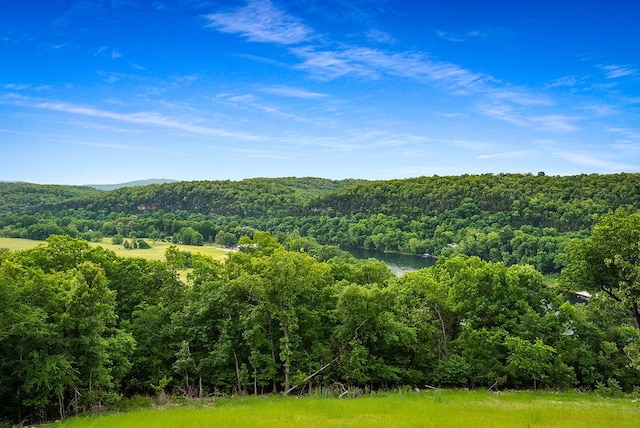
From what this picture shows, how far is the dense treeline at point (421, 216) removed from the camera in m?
109

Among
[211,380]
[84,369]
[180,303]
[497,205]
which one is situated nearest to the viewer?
[84,369]

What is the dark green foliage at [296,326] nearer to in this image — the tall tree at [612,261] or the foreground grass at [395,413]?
the tall tree at [612,261]

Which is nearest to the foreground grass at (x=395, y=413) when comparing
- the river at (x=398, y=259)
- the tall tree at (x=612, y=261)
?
the tall tree at (x=612, y=261)

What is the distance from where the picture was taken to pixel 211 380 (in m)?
27.2

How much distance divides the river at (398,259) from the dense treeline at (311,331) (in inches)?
2367

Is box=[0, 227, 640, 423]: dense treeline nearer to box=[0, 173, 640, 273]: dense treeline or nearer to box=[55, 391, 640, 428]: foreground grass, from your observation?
box=[55, 391, 640, 428]: foreground grass

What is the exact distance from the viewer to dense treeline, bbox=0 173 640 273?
4294 inches

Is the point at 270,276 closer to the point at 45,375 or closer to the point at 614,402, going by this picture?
the point at 45,375

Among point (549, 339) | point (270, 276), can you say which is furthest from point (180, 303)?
point (549, 339)

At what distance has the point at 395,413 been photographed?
66.2ft

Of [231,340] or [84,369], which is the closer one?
[84,369]

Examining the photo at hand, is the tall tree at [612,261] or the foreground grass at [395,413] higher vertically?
the tall tree at [612,261]

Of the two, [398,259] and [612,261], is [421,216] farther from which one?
[612,261]

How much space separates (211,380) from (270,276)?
23.2 feet
